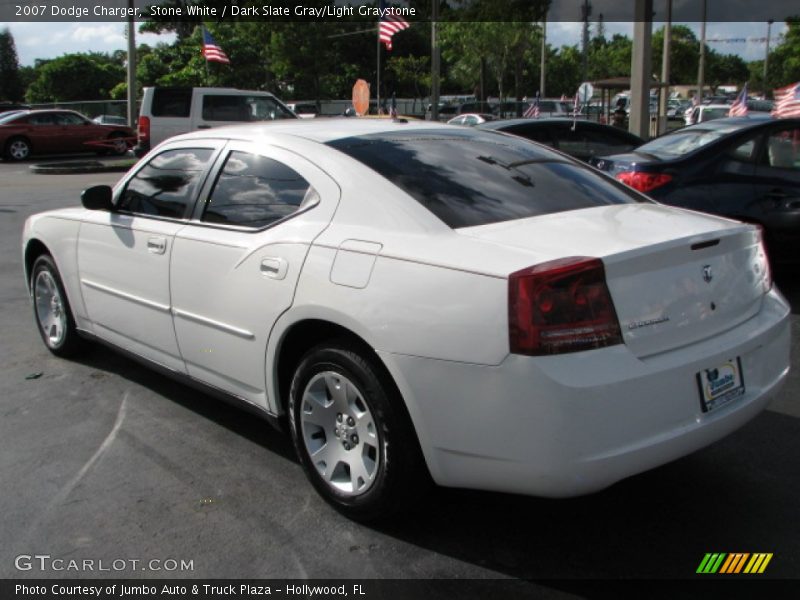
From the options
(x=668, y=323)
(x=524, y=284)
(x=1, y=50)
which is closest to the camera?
(x=524, y=284)

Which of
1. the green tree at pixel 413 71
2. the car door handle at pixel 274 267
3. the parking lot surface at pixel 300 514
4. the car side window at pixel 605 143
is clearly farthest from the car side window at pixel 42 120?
the green tree at pixel 413 71

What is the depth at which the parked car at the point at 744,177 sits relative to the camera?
266 inches

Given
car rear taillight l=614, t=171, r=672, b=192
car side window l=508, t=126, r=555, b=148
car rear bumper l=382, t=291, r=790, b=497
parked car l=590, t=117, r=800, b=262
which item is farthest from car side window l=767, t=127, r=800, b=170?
car rear bumper l=382, t=291, r=790, b=497

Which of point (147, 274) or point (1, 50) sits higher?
point (1, 50)

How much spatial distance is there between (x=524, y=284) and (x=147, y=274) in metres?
2.35

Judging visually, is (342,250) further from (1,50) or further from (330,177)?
(1,50)

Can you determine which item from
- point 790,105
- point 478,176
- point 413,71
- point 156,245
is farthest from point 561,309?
point 413,71

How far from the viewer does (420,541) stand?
10.3 ft

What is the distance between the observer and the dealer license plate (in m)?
2.87

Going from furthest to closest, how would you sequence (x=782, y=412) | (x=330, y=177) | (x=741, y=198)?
(x=741, y=198) → (x=782, y=412) → (x=330, y=177)

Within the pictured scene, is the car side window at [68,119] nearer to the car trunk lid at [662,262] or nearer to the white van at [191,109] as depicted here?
the white van at [191,109]

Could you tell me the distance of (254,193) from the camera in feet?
12.3

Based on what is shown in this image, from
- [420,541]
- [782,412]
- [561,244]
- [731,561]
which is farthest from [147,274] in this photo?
[782,412]

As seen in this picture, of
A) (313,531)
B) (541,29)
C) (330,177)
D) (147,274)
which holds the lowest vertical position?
(313,531)
